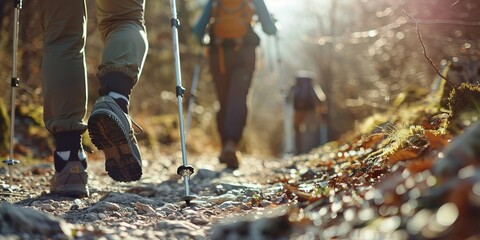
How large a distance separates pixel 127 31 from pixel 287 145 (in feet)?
26.7

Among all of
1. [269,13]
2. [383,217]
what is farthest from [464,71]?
[383,217]

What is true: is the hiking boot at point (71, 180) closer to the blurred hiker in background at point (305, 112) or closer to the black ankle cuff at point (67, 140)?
the black ankle cuff at point (67, 140)

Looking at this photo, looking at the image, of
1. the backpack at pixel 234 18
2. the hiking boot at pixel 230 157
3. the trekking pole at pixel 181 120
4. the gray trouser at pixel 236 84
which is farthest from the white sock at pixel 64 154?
the backpack at pixel 234 18

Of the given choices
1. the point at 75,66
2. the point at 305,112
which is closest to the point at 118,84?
the point at 75,66

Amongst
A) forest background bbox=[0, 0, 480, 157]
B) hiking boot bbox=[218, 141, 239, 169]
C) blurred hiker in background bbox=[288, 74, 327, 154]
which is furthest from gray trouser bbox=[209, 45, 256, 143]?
blurred hiker in background bbox=[288, 74, 327, 154]

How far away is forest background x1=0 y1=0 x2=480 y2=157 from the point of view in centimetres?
565

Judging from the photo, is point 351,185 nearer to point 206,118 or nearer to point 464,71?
point 464,71

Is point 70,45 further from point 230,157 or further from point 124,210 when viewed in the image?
point 230,157

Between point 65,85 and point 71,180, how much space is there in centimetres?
56

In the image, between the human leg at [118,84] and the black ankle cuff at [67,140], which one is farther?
the black ankle cuff at [67,140]

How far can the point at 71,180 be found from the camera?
11.6 feet

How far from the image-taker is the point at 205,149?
1378cm

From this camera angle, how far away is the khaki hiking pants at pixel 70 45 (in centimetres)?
344

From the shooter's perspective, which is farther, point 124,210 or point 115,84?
point 115,84
